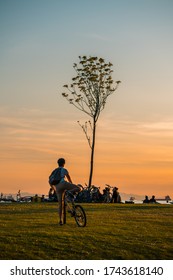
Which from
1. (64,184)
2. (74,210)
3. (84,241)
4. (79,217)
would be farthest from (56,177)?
(84,241)

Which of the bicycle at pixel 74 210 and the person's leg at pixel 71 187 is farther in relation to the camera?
the bicycle at pixel 74 210

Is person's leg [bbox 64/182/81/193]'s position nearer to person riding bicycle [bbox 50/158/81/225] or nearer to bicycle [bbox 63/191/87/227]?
person riding bicycle [bbox 50/158/81/225]

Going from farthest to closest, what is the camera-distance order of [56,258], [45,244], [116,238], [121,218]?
1. [121,218]
2. [116,238]
3. [45,244]
4. [56,258]

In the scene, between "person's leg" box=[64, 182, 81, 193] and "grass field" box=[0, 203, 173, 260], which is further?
"person's leg" box=[64, 182, 81, 193]

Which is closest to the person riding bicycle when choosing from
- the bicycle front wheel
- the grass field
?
the bicycle front wheel

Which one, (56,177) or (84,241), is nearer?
(84,241)

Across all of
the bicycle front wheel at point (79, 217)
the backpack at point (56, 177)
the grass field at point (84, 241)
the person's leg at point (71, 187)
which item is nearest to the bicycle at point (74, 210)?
the bicycle front wheel at point (79, 217)

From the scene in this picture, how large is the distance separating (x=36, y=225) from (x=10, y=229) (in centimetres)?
202

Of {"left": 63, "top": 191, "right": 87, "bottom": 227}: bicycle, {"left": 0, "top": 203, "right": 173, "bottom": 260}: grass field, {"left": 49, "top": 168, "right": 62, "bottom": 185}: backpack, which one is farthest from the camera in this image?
{"left": 63, "top": 191, "right": 87, "bottom": 227}: bicycle

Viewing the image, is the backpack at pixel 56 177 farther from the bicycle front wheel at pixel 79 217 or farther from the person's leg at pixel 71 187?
the bicycle front wheel at pixel 79 217

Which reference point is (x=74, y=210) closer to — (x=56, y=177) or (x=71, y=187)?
(x=71, y=187)
